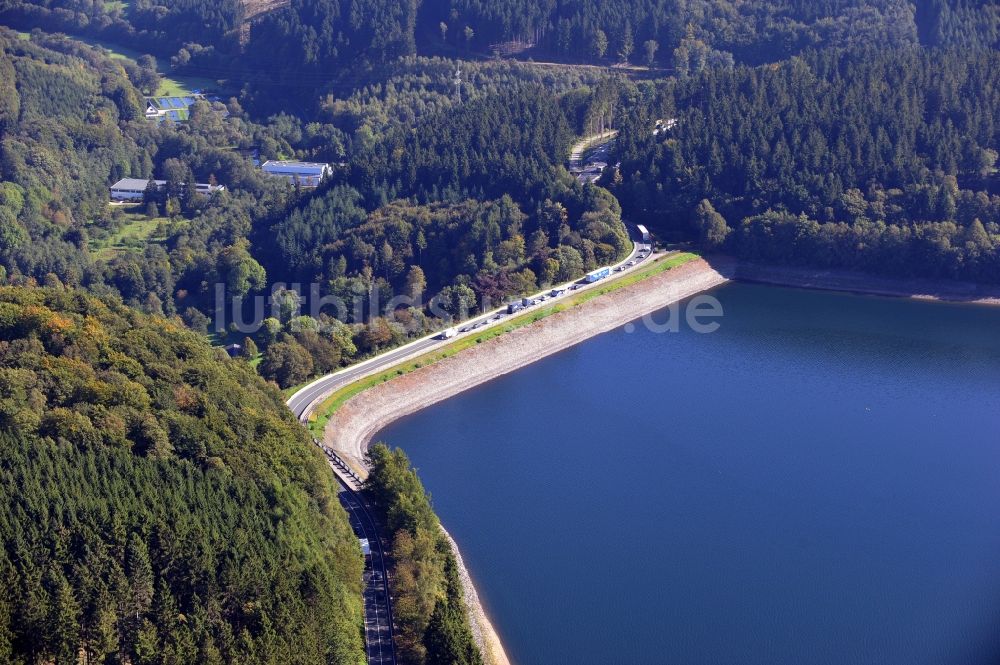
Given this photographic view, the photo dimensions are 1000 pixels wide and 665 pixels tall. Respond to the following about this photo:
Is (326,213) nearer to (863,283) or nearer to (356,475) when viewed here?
(863,283)

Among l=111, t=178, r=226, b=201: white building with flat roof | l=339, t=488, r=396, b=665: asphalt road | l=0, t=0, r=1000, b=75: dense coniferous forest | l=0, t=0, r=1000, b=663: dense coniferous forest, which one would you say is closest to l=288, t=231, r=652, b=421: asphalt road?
l=0, t=0, r=1000, b=663: dense coniferous forest

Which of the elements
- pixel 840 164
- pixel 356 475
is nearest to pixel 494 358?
pixel 356 475

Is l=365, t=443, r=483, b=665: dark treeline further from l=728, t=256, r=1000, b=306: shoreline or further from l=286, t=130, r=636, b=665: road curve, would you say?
l=728, t=256, r=1000, b=306: shoreline

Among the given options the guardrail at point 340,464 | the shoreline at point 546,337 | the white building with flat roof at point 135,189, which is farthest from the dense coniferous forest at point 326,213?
the guardrail at point 340,464

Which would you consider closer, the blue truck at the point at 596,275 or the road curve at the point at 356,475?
the road curve at the point at 356,475

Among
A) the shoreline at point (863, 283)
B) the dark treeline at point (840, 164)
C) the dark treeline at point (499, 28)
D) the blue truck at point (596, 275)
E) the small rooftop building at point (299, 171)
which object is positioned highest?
the dark treeline at point (499, 28)

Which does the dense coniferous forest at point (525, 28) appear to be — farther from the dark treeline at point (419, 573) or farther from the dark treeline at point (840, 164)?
the dark treeline at point (419, 573)
